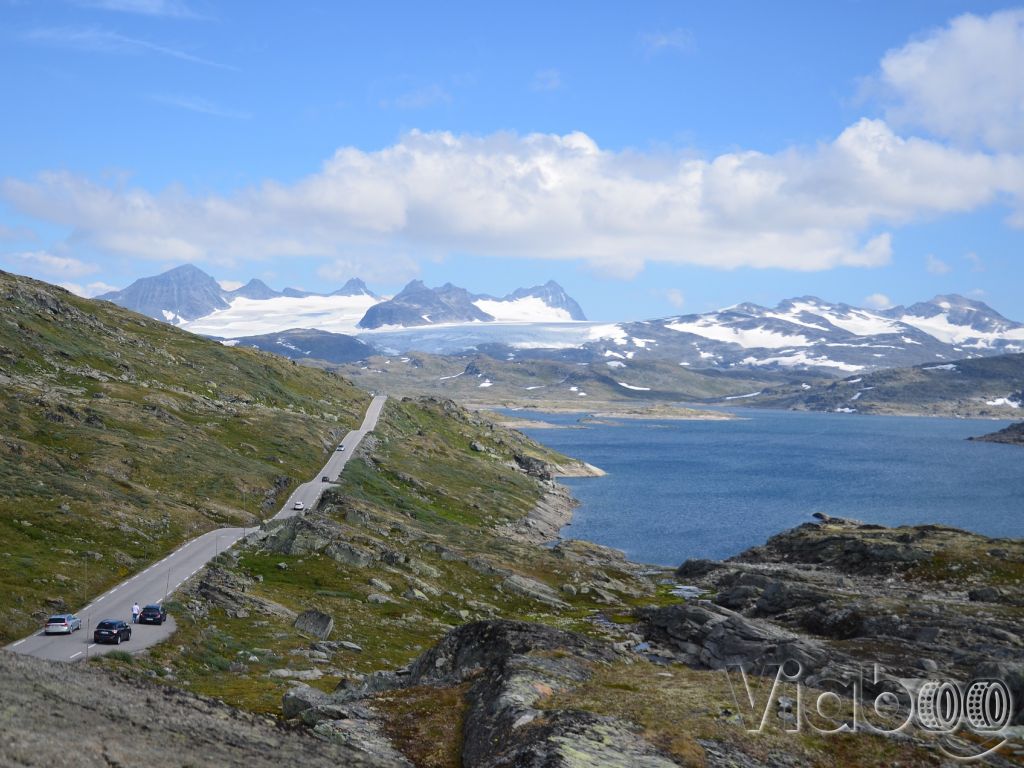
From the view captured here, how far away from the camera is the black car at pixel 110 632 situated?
42.6m

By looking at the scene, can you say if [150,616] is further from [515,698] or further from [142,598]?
[515,698]

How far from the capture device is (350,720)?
96.6 ft

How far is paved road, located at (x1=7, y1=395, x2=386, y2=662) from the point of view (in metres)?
41.3

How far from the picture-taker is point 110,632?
140ft

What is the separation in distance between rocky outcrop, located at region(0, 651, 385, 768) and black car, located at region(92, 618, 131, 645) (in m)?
15.6

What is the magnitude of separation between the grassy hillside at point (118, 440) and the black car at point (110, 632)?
4.76m

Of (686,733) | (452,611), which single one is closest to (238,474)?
(452,611)

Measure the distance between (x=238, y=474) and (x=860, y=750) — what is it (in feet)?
288

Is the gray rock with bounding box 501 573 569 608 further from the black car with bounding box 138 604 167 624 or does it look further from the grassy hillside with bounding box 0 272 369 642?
the black car with bounding box 138 604 167 624

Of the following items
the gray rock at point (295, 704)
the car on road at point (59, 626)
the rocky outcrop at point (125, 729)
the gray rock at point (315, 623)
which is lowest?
the gray rock at point (315, 623)

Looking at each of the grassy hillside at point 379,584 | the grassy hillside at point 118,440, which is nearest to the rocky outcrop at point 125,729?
the grassy hillside at point 379,584

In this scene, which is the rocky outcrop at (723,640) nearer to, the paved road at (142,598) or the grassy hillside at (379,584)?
the grassy hillside at (379,584)

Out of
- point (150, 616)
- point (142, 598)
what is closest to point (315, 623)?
point (150, 616)

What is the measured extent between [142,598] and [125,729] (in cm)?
3547
